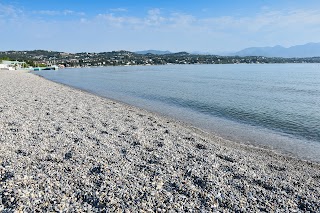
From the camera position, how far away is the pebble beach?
7.93 meters

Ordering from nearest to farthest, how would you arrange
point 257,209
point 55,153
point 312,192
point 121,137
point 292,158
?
point 257,209, point 312,192, point 55,153, point 292,158, point 121,137

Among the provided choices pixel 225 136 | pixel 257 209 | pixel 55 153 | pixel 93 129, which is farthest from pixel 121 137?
pixel 257 209

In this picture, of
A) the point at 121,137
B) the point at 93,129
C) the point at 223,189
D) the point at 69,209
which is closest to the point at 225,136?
the point at 121,137

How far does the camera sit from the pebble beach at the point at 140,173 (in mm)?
7930

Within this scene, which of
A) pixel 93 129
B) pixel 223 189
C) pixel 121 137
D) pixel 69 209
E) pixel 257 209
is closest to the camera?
pixel 69 209

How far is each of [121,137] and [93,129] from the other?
2355 mm

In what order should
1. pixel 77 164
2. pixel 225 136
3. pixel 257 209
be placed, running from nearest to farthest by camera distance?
pixel 257 209
pixel 77 164
pixel 225 136

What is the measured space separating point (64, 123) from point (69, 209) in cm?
1093

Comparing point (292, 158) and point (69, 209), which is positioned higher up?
point (69, 209)

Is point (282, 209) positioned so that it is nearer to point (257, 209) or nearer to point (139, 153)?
point (257, 209)

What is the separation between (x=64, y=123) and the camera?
17.5 meters

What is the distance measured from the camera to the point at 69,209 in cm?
732

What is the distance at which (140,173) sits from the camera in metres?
10.0

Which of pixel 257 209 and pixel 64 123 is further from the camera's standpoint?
pixel 64 123
